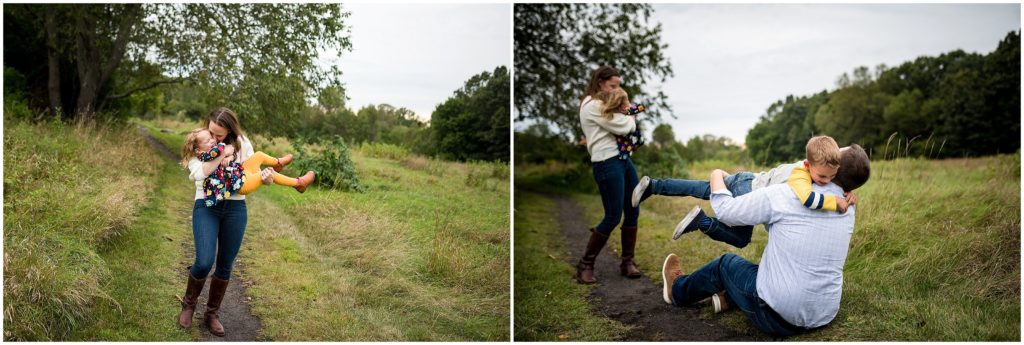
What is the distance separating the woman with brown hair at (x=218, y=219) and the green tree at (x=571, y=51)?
3728 millimetres

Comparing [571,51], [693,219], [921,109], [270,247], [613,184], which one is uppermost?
[571,51]

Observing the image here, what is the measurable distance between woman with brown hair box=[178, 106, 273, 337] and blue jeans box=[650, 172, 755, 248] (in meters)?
2.20

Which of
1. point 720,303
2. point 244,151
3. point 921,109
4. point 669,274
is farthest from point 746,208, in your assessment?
point 921,109

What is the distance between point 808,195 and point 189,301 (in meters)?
3.41

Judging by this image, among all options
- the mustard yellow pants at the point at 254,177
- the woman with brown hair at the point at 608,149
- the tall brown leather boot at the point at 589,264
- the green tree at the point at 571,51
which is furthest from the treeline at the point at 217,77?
the green tree at the point at 571,51

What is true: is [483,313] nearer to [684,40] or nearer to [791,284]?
[791,284]

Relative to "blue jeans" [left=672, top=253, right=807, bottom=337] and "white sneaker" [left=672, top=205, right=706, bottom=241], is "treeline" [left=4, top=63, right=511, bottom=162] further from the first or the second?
"white sneaker" [left=672, top=205, right=706, bottom=241]

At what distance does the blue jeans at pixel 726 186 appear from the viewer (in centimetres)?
396

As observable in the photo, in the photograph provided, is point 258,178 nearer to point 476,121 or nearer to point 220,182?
point 220,182

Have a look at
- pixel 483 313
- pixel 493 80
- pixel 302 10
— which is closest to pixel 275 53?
pixel 302 10

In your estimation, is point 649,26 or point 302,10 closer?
point 302,10

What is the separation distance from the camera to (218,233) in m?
4.00

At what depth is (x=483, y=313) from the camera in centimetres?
488

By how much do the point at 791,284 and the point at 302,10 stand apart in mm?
4092
